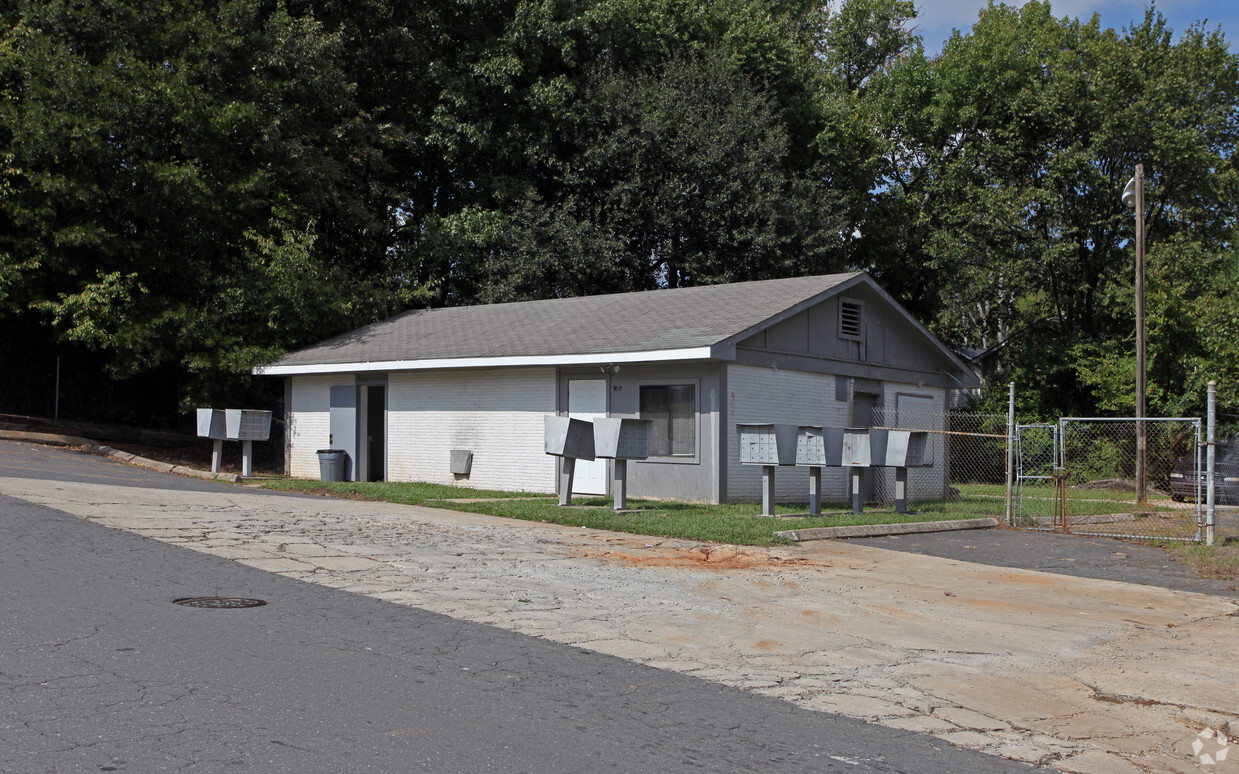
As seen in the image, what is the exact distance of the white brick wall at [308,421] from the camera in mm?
24000

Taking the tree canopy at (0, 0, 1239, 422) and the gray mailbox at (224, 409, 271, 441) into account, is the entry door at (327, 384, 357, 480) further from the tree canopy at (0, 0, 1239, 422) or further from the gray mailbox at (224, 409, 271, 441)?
the tree canopy at (0, 0, 1239, 422)

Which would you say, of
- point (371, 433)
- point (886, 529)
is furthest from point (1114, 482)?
point (371, 433)

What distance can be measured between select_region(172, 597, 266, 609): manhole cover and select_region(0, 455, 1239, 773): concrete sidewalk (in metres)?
1.03

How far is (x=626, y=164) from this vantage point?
112 feet

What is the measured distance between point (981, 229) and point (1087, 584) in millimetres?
27123

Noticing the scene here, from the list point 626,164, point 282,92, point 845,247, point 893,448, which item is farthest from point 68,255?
point 845,247

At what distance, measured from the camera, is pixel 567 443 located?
54.6 ft

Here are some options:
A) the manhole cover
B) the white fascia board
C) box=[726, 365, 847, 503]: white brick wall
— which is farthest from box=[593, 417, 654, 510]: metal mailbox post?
the manhole cover

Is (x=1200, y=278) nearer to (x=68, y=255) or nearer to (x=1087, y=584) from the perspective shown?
(x=1087, y=584)

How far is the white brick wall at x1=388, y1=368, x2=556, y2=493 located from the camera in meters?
20.5

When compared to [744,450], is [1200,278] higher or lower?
higher

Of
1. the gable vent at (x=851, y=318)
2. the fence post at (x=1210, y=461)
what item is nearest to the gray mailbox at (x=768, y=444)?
the fence post at (x=1210, y=461)

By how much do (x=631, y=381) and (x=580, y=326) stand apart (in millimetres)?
2976

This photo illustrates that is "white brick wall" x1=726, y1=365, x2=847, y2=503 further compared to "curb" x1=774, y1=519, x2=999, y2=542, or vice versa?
"white brick wall" x1=726, y1=365, x2=847, y2=503
